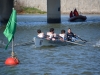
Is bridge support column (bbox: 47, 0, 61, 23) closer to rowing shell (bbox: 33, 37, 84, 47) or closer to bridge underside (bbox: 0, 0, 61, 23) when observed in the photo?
bridge underside (bbox: 0, 0, 61, 23)

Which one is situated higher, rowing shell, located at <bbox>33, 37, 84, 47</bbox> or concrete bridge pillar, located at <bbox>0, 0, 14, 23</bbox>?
rowing shell, located at <bbox>33, 37, 84, 47</bbox>

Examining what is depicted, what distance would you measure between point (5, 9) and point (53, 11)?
A: 6.09 meters

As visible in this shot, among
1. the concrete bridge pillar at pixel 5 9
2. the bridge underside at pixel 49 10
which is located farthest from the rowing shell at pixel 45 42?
the concrete bridge pillar at pixel 5 9

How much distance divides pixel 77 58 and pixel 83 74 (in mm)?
5122

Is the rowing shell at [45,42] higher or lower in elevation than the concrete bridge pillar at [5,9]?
higher

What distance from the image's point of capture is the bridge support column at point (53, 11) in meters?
61.6

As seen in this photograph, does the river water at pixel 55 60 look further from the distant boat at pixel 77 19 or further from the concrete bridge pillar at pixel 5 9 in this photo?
the distant boat at pixel 77 19

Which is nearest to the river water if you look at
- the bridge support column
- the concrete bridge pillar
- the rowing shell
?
the rowing shell

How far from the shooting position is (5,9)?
6366 cm

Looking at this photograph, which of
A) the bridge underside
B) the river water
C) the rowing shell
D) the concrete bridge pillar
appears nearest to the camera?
the river water

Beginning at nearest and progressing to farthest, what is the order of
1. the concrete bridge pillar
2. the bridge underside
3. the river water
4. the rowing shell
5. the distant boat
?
the river water < the rowing shell < the bridge underside < the concrete bridge pillar < the distant boat

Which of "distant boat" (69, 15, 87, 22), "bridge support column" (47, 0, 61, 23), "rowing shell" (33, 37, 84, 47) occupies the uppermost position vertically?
"rowing shell" (33, 37, 84, 47)

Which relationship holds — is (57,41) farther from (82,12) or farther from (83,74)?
(82,12)

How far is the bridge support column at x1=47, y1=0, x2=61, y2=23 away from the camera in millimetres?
61594
